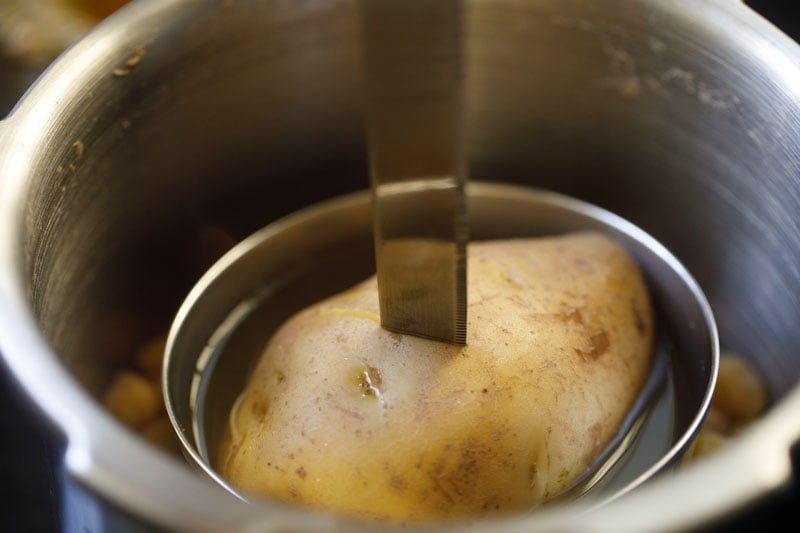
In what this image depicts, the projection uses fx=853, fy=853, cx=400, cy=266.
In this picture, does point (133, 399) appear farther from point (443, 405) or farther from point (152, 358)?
point (443, 405)

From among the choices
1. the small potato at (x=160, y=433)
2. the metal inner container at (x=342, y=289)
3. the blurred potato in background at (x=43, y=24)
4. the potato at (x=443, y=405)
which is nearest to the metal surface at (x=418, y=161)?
the potato at (x=443, y=405)

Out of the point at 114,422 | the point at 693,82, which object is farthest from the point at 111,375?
the point at 693,82

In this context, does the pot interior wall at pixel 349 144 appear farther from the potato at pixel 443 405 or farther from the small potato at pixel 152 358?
the potato at pixel 443 405

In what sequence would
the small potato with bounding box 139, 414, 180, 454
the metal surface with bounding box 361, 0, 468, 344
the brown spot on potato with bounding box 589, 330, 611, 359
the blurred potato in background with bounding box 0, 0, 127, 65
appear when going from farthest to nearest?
the blurred potato in background with bounding box 0, 0, 127, 65
the small potato with bounding box 139, 414, 180, 454
the brown spot on potato with bounding box 589, 330, 611, 359
the metal surface with bounding box 361, 0, 468, 344

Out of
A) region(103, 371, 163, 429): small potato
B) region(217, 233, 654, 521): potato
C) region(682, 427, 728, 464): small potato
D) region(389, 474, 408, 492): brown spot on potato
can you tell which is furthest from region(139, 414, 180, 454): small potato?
region(682, 427, 728, 464): small potato

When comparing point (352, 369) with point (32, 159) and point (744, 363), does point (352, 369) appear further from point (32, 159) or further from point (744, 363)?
point (744, 363)

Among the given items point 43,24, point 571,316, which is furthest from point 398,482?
point 43,24

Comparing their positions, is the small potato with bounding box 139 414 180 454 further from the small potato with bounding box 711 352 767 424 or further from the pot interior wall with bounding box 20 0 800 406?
the small potato with bounding box 711 352 767 424
